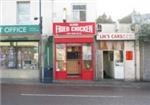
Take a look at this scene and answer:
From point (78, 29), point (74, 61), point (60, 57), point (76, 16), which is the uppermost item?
point (76, 16)

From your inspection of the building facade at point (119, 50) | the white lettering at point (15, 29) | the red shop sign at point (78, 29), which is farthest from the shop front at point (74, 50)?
the white lettering at point (15, 29)

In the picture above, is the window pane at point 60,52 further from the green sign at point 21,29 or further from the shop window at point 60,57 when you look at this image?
the green sign at point 21,29

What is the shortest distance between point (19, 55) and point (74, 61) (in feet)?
13.0

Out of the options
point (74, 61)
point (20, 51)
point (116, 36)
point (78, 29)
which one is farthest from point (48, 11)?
point (116, 36)

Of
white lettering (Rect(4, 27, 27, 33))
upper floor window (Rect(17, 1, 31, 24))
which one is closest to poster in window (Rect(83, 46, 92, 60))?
white lettering (Rect(4, 27, 27, 33))

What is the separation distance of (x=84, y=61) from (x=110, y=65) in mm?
2153

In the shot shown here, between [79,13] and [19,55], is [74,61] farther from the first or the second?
[19,55]

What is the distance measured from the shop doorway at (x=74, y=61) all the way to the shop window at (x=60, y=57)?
1.05ft

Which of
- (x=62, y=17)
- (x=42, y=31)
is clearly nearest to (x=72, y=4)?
(x=62, y=17)

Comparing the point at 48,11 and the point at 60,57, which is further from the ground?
the point at 48,11

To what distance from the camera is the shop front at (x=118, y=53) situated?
2636 centimetres

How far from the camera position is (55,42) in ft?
87.8

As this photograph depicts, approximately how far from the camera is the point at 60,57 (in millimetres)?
27062

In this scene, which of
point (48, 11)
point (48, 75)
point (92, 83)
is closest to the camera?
point (92, 83)
